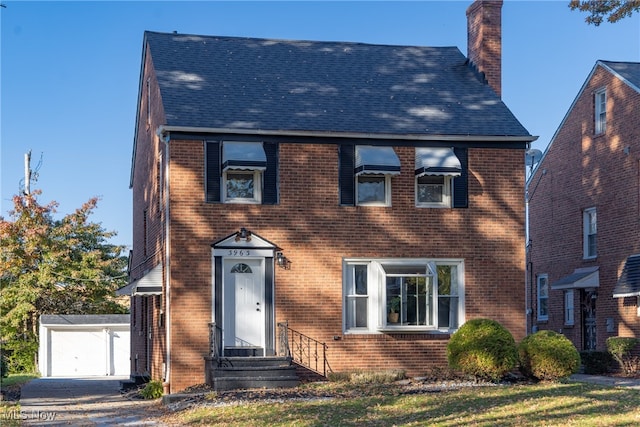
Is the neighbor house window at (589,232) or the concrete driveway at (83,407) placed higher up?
the neighbor house window at (589,232)

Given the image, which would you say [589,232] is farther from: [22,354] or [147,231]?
[22,354]

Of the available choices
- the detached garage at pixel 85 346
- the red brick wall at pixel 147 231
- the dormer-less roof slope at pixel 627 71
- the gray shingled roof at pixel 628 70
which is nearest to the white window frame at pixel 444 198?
the red brick wall at pixel 147 231

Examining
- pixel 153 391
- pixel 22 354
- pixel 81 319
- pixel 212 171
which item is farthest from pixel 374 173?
pixel 22 354

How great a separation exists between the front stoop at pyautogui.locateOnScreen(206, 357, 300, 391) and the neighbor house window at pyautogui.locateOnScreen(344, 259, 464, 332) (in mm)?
2177

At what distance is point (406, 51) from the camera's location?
2873 cm

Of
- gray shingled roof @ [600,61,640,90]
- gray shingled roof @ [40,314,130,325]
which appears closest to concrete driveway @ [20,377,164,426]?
gray shingled roof @ [40,314,130,325]

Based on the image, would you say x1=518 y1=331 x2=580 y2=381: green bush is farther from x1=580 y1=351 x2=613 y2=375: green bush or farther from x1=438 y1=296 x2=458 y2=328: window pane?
x1=580 y1=351 x2=613 y2=375: green bush

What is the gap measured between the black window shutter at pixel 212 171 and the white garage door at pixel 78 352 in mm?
19280

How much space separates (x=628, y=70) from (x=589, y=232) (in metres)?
4.88

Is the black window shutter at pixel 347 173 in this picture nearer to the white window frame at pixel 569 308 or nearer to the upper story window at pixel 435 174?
the upper story window at pixel 435 174

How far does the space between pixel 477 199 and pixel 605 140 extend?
7183 millimetres

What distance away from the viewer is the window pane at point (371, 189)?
81.3 feet

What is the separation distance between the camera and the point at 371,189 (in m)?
24.8

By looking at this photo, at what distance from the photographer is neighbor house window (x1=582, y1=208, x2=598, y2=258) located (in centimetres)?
3131
